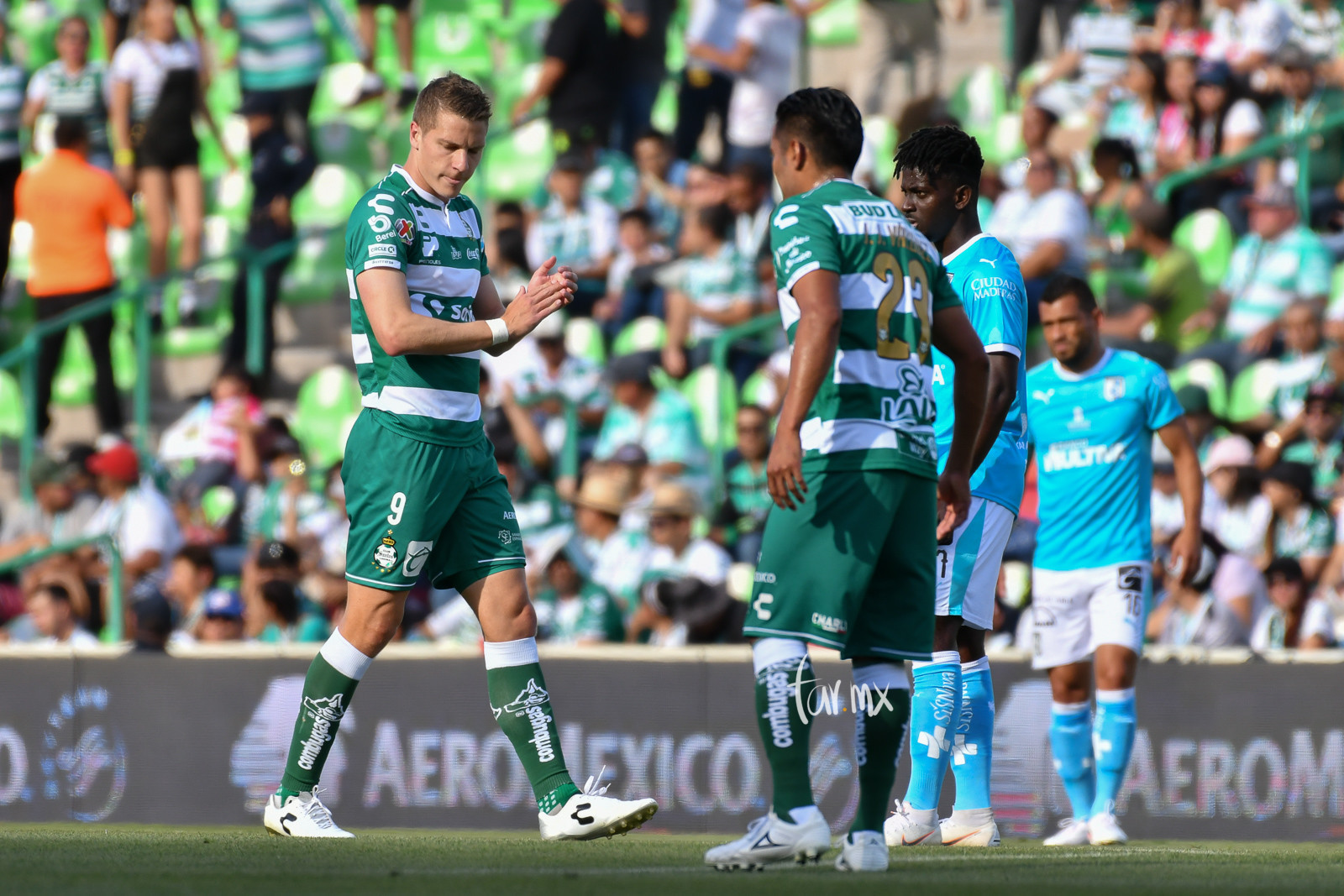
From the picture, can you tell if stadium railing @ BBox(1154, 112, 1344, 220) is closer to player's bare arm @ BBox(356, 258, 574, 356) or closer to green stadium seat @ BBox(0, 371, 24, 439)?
player's bare arm @ BBox(356, 258, 574, 356)

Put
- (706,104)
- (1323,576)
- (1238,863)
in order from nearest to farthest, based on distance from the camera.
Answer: (1238,863), (1323,576), (706,104)

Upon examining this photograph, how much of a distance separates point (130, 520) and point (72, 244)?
2804mm

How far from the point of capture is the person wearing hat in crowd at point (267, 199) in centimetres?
1428

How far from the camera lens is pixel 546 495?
11.8m

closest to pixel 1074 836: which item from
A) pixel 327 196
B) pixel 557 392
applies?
pixel 557 392

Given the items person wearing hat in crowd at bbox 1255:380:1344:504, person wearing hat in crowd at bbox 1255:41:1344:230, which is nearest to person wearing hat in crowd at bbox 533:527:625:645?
person wearing hat in crowd at bbox 1255:380:1344:504

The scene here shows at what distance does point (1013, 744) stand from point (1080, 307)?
2.48 meters

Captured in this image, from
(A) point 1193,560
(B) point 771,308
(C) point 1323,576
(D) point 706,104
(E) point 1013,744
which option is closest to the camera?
(A) point 1193,560

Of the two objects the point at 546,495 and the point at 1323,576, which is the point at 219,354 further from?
the point at 1323,576

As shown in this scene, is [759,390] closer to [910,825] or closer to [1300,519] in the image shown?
[1300,519]

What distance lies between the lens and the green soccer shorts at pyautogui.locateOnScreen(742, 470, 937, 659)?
5246 mm

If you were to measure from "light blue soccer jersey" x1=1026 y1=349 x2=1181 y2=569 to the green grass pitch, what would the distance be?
1409mm

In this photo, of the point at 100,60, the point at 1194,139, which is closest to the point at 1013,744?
the point at 1194,139

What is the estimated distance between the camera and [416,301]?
624cm
